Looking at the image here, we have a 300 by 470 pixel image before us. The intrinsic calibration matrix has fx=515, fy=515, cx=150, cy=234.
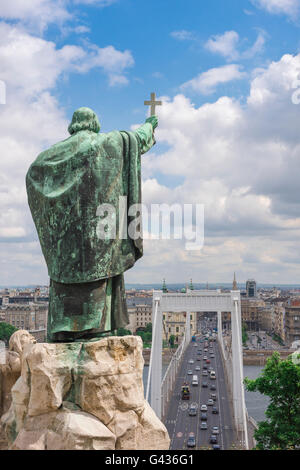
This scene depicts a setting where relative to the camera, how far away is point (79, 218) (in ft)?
21.5

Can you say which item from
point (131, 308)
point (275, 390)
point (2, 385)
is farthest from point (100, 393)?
point (131, 308)

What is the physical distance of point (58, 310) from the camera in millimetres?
6590

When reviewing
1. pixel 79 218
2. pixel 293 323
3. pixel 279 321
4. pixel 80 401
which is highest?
pixel 79 218

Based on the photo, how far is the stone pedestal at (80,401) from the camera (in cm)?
579

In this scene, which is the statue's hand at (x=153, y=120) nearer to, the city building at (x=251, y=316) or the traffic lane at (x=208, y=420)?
the traffic lane at (x=208, y=420)

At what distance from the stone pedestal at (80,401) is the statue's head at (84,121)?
2.88 m

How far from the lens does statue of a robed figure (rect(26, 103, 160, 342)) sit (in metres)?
6.53

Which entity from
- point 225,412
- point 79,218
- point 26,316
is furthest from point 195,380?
point 26,316

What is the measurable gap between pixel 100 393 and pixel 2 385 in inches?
68.8

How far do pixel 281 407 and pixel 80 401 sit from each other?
23.1 feet

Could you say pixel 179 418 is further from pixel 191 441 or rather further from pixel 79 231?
pixel 79 231
